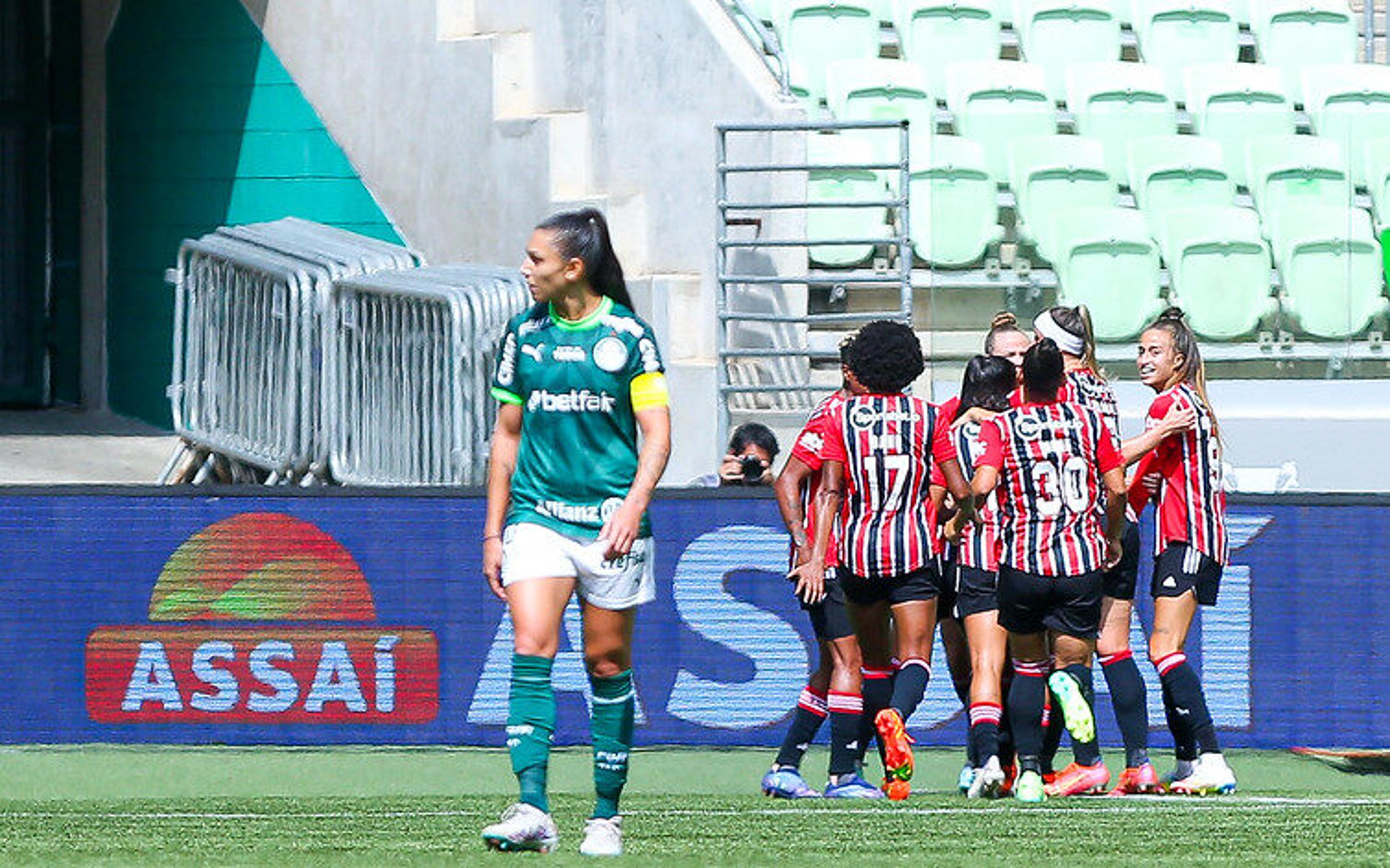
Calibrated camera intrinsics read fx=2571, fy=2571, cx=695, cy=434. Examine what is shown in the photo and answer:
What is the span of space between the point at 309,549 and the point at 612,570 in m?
4.46

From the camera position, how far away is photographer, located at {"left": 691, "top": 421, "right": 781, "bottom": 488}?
1140 centimetres

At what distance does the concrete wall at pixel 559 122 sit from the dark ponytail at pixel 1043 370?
5.18m

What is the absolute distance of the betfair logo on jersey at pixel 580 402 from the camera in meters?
6.83

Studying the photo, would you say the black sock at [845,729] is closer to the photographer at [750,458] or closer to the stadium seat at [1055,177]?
the photographer at [750,458]

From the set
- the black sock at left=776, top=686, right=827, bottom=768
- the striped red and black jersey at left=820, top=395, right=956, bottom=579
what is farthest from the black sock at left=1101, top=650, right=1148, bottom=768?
the black sock at left=776, top=686, right=827, bottom=768

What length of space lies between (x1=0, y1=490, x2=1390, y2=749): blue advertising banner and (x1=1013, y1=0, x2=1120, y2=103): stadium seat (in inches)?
250

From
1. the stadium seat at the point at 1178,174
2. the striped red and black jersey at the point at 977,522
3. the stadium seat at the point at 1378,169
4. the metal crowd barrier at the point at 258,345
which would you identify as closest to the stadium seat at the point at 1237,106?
the stadium seat at the point at 1178,174

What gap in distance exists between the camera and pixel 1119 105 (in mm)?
15281

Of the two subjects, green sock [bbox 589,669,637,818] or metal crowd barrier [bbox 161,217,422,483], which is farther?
metal crowd barrier [bbox 161,217,422,483]

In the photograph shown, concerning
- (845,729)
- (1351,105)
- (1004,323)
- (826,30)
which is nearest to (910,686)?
(845,729)

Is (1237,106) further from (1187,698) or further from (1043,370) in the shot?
(1043,370)

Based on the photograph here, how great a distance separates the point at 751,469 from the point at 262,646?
89.5 inches

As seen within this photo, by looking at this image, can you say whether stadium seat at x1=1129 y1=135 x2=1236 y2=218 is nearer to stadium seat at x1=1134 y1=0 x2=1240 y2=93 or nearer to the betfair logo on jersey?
stadium seat at x1=1134 y1=0 x2=1240 y2=93

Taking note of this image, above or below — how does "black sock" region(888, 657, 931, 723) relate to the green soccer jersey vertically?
below
